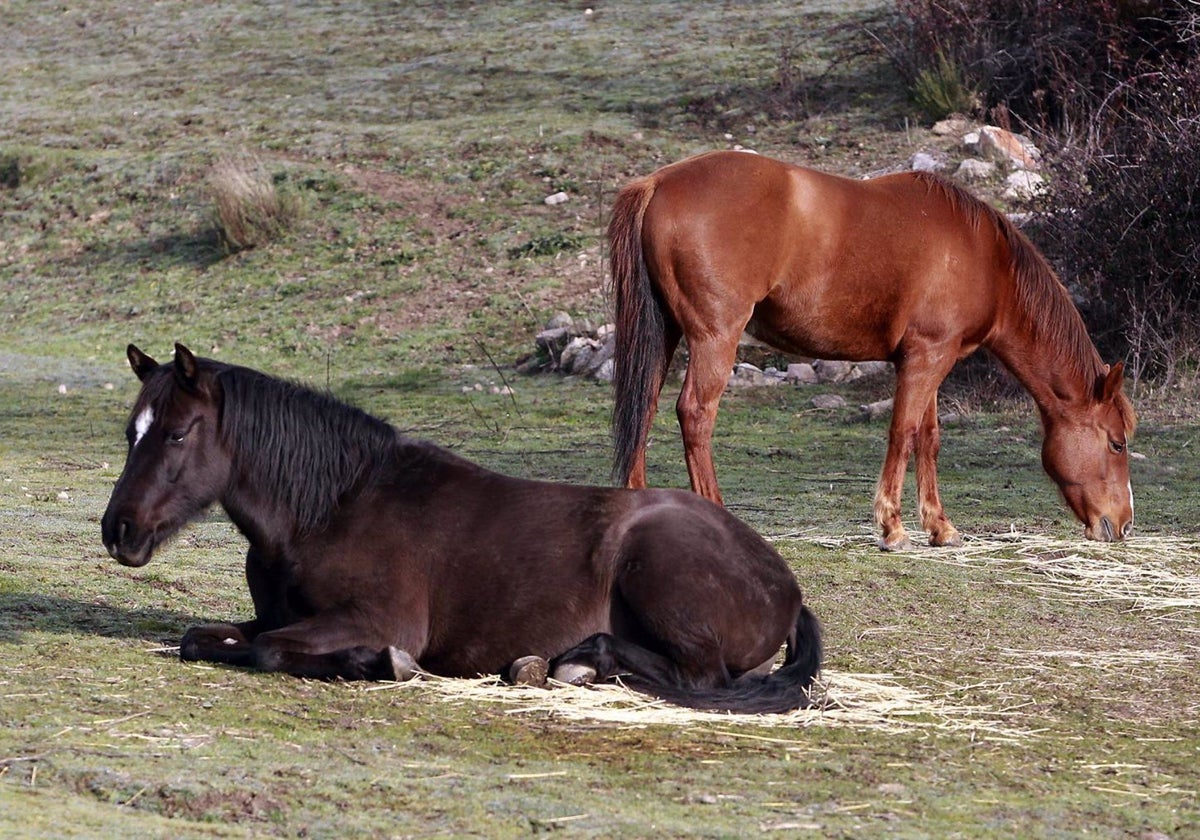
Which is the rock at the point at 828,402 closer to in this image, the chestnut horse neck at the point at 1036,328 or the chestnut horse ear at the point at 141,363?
the chestnut horse neck at the point at 1036,328

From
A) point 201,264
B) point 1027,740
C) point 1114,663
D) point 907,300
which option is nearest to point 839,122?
point 201,264

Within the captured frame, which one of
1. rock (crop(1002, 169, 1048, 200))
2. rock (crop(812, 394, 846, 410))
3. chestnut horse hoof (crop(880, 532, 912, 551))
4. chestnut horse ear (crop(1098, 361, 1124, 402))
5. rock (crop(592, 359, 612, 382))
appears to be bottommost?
rock (crop(592, 359, 612, 382))

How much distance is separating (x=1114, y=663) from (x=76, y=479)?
628 cm

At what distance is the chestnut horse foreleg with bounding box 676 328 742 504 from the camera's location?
7.67 meters

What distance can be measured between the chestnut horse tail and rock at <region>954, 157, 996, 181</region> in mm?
9207

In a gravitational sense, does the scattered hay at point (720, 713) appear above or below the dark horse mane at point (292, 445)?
below

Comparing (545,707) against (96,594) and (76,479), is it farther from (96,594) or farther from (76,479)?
(76,479)

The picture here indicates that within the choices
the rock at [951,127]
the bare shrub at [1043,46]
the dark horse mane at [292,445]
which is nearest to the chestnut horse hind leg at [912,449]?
the dark horse mane at [292,445]

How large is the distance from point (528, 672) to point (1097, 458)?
4.71 m

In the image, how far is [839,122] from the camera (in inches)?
741

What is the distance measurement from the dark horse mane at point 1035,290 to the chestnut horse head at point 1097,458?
0.18 m

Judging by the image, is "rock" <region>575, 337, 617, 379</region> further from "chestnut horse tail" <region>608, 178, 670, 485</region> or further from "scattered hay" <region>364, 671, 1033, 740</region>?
"scattered hay" <region>364, 671, 1033, 740</region>

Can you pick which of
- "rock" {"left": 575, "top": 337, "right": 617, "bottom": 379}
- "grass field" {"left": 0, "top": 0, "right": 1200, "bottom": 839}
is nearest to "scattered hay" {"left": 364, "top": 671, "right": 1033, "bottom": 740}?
"grass field" {"left": 0, "top": 0, "right": 1200, "bottom": 839}

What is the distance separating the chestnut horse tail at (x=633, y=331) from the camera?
7.62 metres
